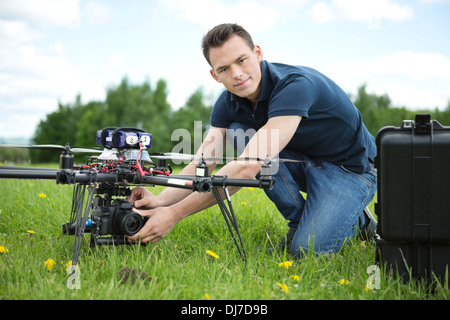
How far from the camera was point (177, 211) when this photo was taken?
3.13 metres

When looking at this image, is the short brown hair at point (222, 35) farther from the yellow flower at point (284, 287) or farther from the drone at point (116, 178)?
the yellow flower at point (284, 287)

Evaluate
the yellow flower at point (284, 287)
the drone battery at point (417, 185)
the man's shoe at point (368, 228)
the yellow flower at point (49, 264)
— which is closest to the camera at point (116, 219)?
the yellow flower at point (49, 264)

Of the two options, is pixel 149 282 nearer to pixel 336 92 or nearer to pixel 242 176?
pixel 242 176

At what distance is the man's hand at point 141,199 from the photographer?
3.34 meters

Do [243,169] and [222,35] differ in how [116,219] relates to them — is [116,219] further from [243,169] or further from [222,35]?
[222,35]

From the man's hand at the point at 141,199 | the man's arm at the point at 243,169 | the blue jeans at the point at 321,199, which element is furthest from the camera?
the blue jeans at the point at 321,199

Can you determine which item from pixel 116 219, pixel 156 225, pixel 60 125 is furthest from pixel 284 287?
pixel 60 125

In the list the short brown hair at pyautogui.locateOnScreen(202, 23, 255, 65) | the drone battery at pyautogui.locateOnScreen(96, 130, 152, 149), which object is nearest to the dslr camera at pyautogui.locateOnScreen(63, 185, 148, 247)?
the drone battery at pyautogui.locateOnScreen(96, 130, 152, 149)

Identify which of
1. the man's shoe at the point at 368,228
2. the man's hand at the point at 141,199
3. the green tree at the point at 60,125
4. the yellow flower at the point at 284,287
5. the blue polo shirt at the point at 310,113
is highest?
the green tree at the point at 60,125

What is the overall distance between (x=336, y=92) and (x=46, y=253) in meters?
2.56

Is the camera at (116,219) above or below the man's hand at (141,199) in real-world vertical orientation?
below

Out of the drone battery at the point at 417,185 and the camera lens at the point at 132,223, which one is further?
the camera lens at the point at 132,223

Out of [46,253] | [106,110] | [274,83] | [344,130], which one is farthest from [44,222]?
[106,110]

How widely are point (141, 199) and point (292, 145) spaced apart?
4.50 feet
